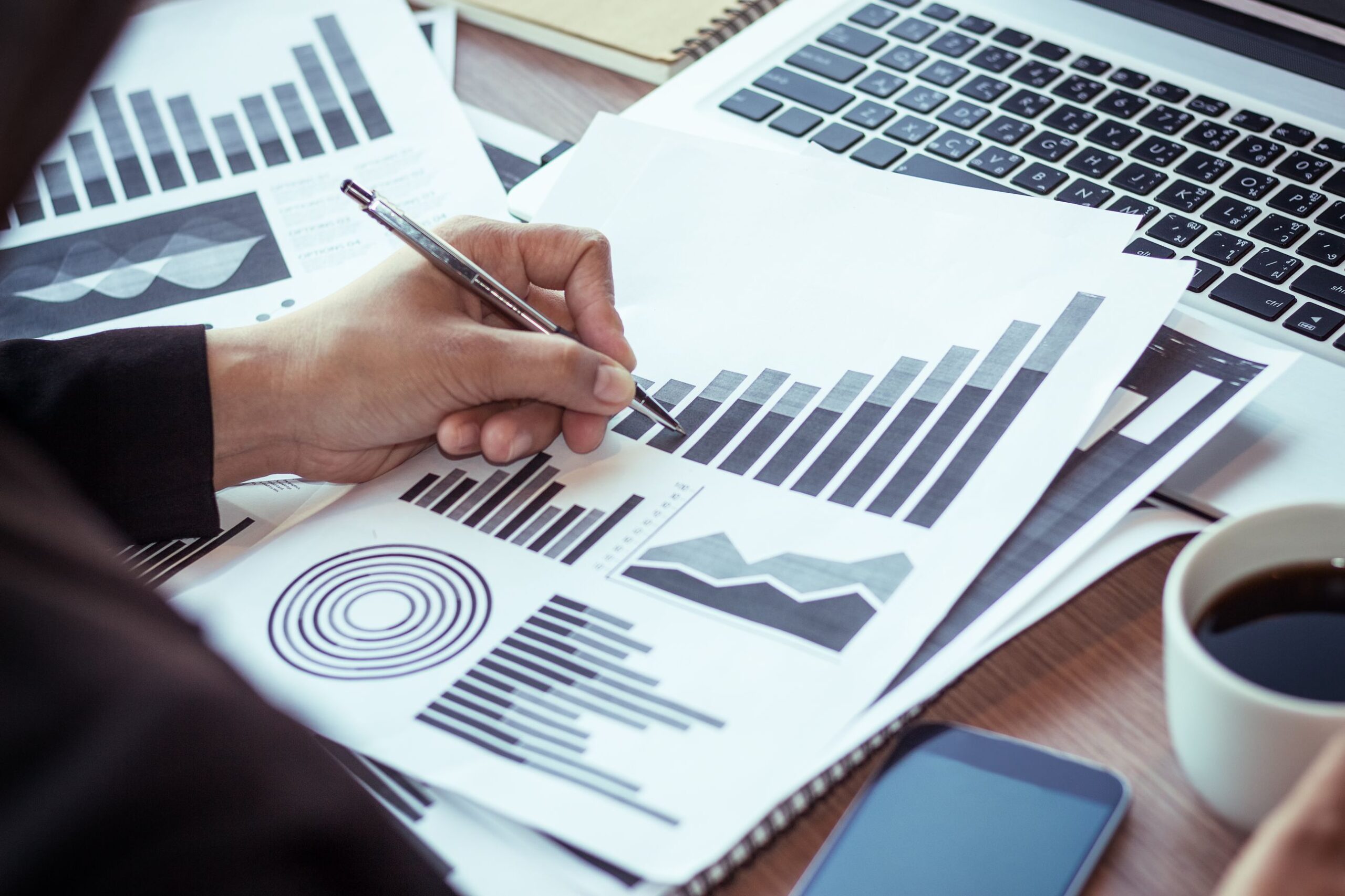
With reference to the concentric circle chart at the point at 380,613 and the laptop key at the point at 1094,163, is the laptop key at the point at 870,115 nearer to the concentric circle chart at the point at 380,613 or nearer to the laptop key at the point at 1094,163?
the laptop key at the point at 1094,163

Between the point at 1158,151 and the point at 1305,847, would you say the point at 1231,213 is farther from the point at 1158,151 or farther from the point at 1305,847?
the point at 1305,847

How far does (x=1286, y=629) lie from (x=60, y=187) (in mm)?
796

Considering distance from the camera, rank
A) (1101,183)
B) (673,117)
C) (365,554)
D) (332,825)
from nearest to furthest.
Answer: (332,825)
(365,554)
(1101,183)
(673,117)

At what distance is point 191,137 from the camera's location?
846 millimetres

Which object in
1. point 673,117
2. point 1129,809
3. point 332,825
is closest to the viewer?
point 332,825

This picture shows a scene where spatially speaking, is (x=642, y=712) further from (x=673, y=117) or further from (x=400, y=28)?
(x=400, y=28)

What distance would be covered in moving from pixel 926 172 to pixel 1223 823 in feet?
1.37

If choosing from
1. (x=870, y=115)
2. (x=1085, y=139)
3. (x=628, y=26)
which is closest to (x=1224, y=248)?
(x=1085, y=139)

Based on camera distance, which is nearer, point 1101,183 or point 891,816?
point 891,816

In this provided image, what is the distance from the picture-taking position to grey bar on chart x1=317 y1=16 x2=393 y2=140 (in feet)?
2.72

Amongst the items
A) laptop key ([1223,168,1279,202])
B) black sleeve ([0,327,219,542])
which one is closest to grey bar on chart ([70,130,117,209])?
black sleeve ([0,327,219,542])

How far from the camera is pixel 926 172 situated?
27.6 inches

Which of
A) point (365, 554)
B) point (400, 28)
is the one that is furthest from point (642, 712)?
point (400, 28)

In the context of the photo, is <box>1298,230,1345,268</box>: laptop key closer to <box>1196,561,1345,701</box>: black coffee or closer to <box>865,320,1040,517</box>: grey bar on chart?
<box>865,320,1040,517</box>: grey bar on chart
